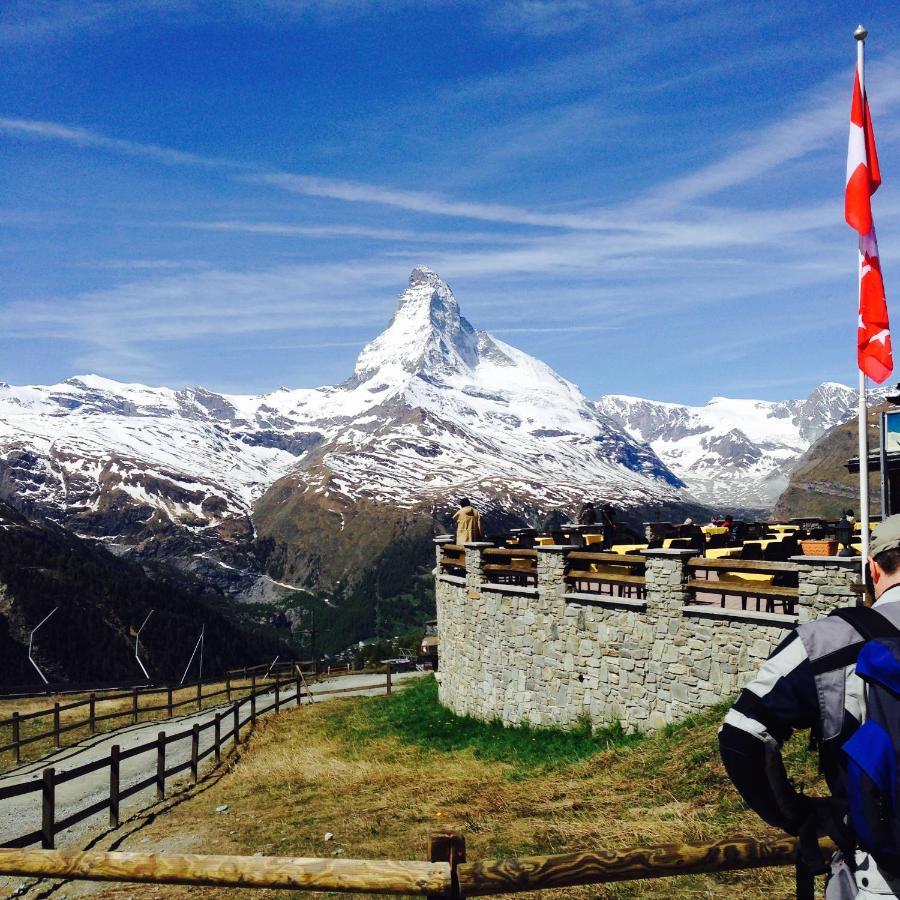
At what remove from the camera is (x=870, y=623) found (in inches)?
127

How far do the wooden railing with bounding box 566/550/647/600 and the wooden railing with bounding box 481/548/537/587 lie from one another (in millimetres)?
1216

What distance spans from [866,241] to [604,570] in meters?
10.8

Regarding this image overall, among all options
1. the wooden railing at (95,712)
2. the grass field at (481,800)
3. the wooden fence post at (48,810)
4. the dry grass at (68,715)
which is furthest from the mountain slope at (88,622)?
the wooden fence post at (48,810)

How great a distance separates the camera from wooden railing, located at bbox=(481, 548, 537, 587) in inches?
792

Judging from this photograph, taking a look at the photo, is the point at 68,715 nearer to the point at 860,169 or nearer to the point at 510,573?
the point at 510,573

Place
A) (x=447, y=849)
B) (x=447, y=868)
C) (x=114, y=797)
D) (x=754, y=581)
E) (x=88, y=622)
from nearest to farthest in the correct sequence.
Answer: (x=447, y=868) → (x=447, y=849) → (x=754, y=581) → (x=114, y=797) → (x=88, y=622)

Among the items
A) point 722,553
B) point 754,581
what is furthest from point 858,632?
point 722,553

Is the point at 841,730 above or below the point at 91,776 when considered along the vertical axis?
above

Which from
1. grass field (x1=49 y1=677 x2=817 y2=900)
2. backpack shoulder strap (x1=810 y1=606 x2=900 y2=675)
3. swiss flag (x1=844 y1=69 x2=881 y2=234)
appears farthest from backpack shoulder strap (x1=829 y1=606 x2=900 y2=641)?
swiss flag (x1=844 y1=69 x2=881 y2=234)

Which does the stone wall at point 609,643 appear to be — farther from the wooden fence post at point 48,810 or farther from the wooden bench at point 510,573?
the wooden fence post at point 48,810

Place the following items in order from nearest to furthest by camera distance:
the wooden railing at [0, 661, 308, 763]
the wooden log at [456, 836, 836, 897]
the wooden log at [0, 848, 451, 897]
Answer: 1. the wooden log at [456, 836, 836, 897]
2. the wooden log at [0, 848, 451, 897]
3. the wooden railing at [0, 661, 308, 763]

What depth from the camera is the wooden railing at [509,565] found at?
20.1 metres

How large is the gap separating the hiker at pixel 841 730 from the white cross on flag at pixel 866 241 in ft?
23.7

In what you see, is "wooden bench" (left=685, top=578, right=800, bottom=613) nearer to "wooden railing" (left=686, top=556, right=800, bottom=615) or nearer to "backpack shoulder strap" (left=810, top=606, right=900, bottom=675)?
"wooden railing" (left=686, top=556, right=800, bottom=615)
